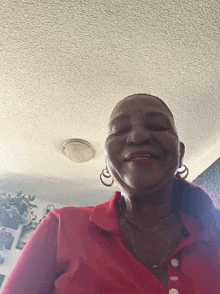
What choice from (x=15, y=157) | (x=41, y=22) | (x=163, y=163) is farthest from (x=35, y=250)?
(x=15, y=157)

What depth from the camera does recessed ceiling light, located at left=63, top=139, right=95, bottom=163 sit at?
1969 mm

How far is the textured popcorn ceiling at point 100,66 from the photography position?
106 centimetres

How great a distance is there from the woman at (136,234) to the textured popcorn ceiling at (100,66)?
537 millimetres

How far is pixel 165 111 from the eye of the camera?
31.0 inches

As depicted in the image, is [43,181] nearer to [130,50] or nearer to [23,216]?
[23,216]

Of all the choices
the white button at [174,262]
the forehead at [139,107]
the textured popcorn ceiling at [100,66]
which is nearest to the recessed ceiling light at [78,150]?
the textured popcorn ceiling at [100,66]

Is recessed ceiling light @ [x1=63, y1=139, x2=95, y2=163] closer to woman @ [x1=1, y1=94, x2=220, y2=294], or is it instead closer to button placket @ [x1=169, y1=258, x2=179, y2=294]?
woman @ [x1=1, y1=94, x2=220, y2=294]

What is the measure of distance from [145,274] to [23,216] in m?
2.71

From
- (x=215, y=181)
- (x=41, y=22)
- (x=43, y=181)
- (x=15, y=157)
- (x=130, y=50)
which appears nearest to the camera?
(x=41, y=22)

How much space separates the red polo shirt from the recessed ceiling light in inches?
52.3

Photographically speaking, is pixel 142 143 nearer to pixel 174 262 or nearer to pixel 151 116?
pixel 151 116

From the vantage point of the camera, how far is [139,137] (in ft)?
2.14

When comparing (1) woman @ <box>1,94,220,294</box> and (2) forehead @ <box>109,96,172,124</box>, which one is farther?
(2) forehead @ <box>109,96,172,124</box>

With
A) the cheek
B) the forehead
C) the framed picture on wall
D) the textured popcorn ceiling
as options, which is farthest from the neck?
the framed picture on wall
